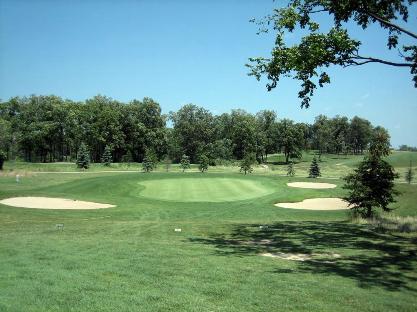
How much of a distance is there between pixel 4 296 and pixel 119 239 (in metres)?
6.87

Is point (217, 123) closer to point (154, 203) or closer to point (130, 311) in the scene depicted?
point (154, 203)

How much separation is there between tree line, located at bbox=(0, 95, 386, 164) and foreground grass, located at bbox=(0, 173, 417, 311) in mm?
65608

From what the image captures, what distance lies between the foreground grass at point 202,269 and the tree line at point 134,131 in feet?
215

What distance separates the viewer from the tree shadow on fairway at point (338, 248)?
9594 millimetres

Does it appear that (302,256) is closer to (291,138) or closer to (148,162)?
(148,162)

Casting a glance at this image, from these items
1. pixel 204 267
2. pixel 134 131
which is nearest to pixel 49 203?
pixel 204 267

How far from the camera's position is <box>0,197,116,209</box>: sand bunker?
27.2 m

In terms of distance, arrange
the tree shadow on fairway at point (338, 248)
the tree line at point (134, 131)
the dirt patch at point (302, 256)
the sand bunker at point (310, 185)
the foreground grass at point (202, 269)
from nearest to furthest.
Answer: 1. the foreground grass at point (202, 269)
2. the tree shadow on fairway at point (338, 248)
3. the dirt patch at point (302, 256)
4. the sand bunker at point (310, 185)
5. the tree line at point (134, 131)

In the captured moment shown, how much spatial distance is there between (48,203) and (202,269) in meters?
21.6

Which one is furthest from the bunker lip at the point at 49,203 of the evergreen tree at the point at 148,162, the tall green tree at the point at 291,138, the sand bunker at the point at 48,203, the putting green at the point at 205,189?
the tall green tree at the point at 291,138

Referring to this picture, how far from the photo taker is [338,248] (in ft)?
42.0

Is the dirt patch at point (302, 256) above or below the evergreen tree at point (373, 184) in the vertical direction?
below

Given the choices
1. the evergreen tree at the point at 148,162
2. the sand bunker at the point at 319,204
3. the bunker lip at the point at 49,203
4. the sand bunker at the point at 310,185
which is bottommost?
the sand bunker at the point at 319,204

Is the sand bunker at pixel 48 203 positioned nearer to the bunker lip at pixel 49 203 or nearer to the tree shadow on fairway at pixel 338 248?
the bunker lip at pixel 49 203
